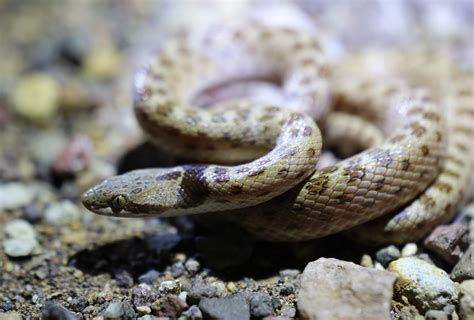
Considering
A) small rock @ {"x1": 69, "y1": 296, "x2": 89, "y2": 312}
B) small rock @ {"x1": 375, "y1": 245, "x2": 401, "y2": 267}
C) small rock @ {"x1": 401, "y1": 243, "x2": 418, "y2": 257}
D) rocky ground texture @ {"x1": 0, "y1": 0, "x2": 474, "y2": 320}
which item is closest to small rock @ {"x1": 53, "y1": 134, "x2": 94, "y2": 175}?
rocky ground texture @ {"x1": 0, "y1": 0, "x2": 474, "y2": 320}

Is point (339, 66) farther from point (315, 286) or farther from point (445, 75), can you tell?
point (315, 286)

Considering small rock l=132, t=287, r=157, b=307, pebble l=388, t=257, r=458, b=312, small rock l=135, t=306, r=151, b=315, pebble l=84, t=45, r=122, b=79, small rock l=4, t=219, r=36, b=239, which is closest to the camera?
pebble l=388, t=257, r=458, b=312

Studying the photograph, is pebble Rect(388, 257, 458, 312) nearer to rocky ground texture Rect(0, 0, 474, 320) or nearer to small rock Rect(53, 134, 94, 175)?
rocky ground texture Rect(0, 0, 474, 320)

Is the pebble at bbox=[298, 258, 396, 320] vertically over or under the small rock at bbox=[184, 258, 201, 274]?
over

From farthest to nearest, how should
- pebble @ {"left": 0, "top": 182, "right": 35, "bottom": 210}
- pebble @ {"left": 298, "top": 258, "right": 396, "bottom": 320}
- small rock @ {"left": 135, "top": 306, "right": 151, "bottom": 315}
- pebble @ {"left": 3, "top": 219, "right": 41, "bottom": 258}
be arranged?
pebble @ {"left": 0, "top": 182, "right": 35, "bottom": 210}
pebble @ {"left": 3, "top": 219, "right": 41, "bottom": 258}
small rock @ {"left": 135, "top": 306, "right": 151, "bottom": 315}
pebble @ {"left": 298, "top": 258, "right": 396, "bottom": 320}

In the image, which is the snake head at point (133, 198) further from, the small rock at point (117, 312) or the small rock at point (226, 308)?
the small rock at point (226, 308)

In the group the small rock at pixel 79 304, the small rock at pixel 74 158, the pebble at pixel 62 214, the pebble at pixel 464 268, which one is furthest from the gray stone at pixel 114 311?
Result: the pebble at pixel 464 268
